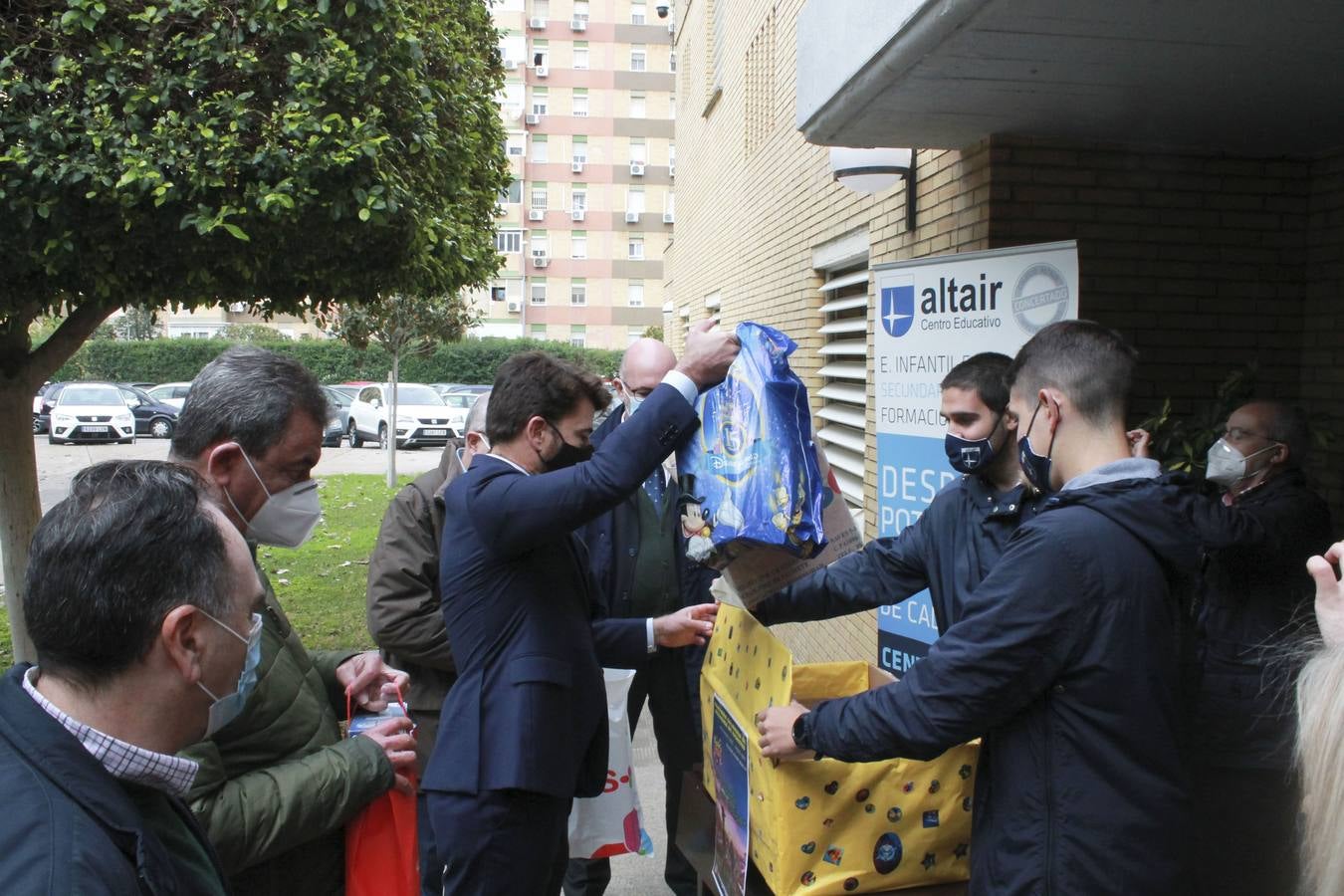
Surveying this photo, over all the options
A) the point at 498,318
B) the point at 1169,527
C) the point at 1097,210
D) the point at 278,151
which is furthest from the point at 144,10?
the point at 498,318

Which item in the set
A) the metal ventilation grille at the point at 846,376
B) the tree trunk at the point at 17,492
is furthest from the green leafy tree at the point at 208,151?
the metal ventilation grille at the point at 846,376

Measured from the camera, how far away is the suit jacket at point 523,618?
2219 mm

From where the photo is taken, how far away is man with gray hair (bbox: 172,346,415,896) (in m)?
1.84

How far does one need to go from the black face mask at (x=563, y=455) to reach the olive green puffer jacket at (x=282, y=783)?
81cm

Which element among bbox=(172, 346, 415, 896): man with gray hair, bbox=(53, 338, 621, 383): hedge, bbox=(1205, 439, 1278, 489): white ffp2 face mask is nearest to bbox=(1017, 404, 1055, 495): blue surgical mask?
bbox=(172, 346, 415, 896): man with gray hair

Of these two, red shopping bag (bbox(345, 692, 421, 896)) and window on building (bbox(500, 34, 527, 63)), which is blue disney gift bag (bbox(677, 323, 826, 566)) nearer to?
red shopping bag (bbox(345, 692, 421, 896))

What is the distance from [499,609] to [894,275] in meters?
2.62

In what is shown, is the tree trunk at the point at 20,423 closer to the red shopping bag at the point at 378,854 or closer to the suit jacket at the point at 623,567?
the suit jacket at the point at 623,567

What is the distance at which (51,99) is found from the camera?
432 centimetres

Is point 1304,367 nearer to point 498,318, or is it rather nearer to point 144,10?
point 144,10

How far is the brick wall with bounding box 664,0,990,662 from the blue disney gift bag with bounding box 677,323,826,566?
2.50 m

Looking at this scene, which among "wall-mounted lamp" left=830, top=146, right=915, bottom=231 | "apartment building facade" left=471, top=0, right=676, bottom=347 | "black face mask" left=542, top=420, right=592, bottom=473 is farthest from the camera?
"apartment building facade" left=471, top=0, right=676, bottom=347

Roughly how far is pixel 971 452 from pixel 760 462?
1.14m

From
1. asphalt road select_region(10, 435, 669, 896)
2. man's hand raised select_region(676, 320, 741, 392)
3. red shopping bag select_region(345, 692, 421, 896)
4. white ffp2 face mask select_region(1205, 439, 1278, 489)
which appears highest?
man's hand raised select_region(676, 320, 741, 392)
